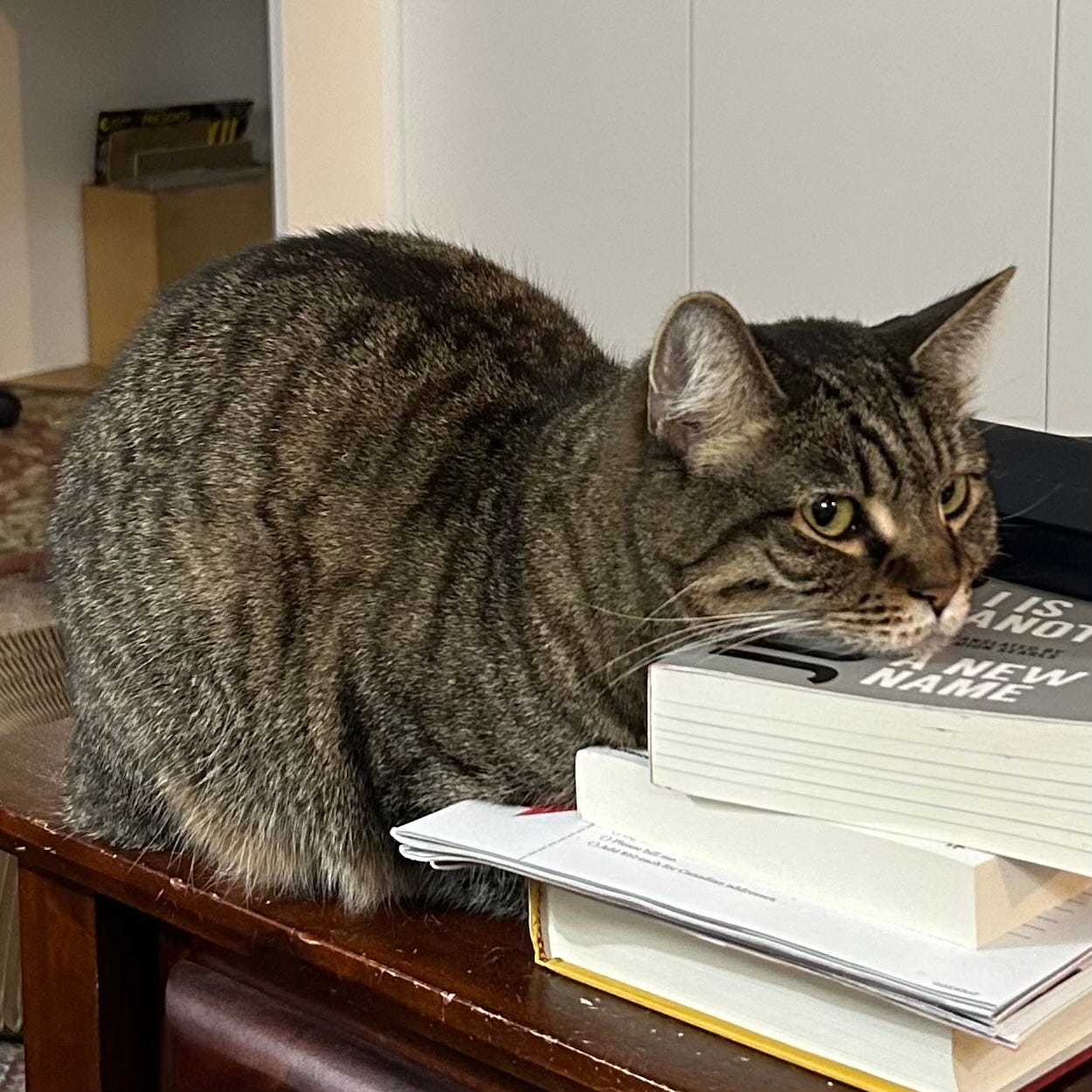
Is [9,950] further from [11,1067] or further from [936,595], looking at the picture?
[936,595]

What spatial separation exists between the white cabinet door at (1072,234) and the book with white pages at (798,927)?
0.78 m

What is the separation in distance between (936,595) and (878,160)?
2.62 feet

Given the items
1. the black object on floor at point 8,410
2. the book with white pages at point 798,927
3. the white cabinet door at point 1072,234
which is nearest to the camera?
the book with white pages at point 798,927

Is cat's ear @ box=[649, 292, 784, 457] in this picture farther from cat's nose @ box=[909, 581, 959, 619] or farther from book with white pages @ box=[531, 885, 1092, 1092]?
book with white pages @ box=[531, 885, 1092, 1092]

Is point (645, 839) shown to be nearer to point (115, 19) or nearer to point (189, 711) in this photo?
point (189, 711)

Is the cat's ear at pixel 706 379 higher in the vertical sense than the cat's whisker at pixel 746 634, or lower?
higher

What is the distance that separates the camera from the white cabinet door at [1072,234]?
1.38 meters

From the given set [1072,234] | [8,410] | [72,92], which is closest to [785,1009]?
[1072,234]

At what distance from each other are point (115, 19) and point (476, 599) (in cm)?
164

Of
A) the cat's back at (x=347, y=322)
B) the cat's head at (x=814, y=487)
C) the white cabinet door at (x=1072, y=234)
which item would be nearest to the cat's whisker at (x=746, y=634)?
the cat's head at (x=814, y=487)

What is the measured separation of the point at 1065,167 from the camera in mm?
1407

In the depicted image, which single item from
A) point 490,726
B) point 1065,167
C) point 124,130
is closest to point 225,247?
point 124,130

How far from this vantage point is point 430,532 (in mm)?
957

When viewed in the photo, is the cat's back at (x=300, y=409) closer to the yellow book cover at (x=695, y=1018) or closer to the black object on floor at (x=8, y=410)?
the yellow book cover at (x=695, y=1018)
